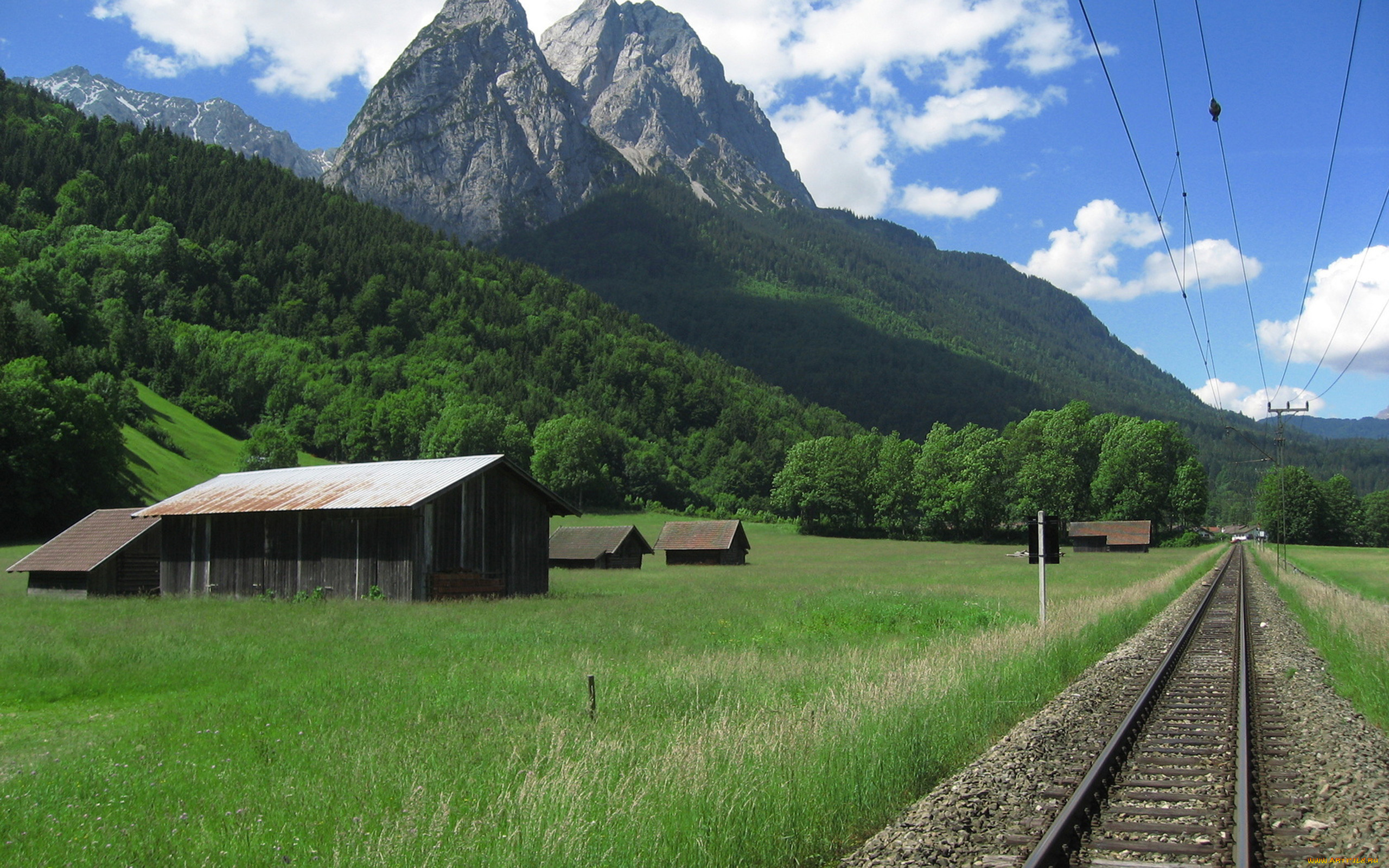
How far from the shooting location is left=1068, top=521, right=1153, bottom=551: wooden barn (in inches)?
3583

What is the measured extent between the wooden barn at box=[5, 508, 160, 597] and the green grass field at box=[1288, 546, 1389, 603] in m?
44.7

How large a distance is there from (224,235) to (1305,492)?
563 ft

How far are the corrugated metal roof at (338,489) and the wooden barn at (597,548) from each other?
27.3m

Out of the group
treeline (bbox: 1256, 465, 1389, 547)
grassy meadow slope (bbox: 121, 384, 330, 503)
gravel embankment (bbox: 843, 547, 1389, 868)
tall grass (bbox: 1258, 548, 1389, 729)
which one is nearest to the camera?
gravel embankment (bbox: 843, 547, 1389, 868)

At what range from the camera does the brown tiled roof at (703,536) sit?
72.1 meters

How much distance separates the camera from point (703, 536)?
242 ft

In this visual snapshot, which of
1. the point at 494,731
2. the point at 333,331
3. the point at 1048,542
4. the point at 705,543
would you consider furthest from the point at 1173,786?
the point at 333,331

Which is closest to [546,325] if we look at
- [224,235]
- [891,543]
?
[224,235]

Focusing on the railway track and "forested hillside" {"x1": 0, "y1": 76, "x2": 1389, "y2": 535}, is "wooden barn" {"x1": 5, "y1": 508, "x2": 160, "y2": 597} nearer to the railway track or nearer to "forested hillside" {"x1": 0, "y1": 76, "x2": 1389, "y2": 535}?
the railway track

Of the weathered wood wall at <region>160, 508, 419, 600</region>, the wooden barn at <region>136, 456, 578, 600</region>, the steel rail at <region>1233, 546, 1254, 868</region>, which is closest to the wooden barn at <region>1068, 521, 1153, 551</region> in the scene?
the wooden barn at <region>136, 456, 578, 600</region>

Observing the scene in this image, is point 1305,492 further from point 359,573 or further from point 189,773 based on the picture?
point 189,773

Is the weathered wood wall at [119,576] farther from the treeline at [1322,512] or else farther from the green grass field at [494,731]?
the treeline at [1322,512]

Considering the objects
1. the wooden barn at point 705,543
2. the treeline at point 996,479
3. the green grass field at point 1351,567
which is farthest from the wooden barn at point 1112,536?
the wooden barn at point 705,543

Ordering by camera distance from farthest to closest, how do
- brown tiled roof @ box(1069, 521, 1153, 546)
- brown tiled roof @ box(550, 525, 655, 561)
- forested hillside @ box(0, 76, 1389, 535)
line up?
forested hillside @ box(0, 76, 1389, 535), brown tiled roof @ box(1069, 521, 1153, 546), brown tiled roof @ box(550, 525, 655, 561)
